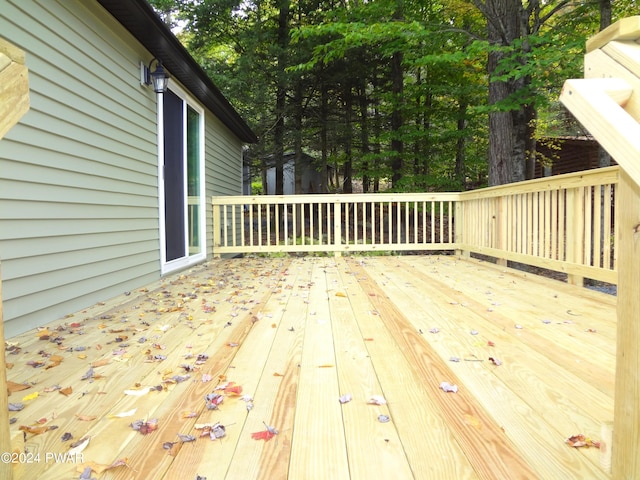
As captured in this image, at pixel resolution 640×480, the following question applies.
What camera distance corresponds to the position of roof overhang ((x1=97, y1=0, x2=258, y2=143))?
3117mm

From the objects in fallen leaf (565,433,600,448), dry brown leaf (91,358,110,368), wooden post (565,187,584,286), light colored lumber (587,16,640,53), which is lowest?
fallen leaf (565,433,600,448)

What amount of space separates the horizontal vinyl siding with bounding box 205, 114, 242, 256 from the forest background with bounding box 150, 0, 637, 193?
2.09 meters

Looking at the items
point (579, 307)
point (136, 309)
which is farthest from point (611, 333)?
point (136, 309)

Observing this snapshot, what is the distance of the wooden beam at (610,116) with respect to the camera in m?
0.63

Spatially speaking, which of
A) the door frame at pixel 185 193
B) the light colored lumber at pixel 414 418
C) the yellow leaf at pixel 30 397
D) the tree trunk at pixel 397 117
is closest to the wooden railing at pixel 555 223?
the light colored lumber at pixel 414 418

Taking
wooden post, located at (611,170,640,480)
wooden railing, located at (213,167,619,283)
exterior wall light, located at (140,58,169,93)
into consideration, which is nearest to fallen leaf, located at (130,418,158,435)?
wooden post, located at (611,170,640,480)

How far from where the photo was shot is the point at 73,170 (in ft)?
8.93

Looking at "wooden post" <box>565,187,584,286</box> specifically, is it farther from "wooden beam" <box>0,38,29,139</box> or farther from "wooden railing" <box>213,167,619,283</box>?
"wooden beam" <box>0,38,29,139</box>

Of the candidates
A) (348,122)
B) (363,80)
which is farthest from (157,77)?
(363,80)

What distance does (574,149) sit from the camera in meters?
13.2

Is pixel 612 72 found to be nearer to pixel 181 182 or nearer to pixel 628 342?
pixel 628 342

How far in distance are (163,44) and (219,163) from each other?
3.00m

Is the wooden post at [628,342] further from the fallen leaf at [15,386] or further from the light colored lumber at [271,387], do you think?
the fallen leaf at [15,386]

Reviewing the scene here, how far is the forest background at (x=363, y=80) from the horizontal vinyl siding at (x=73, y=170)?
14.2 feet
